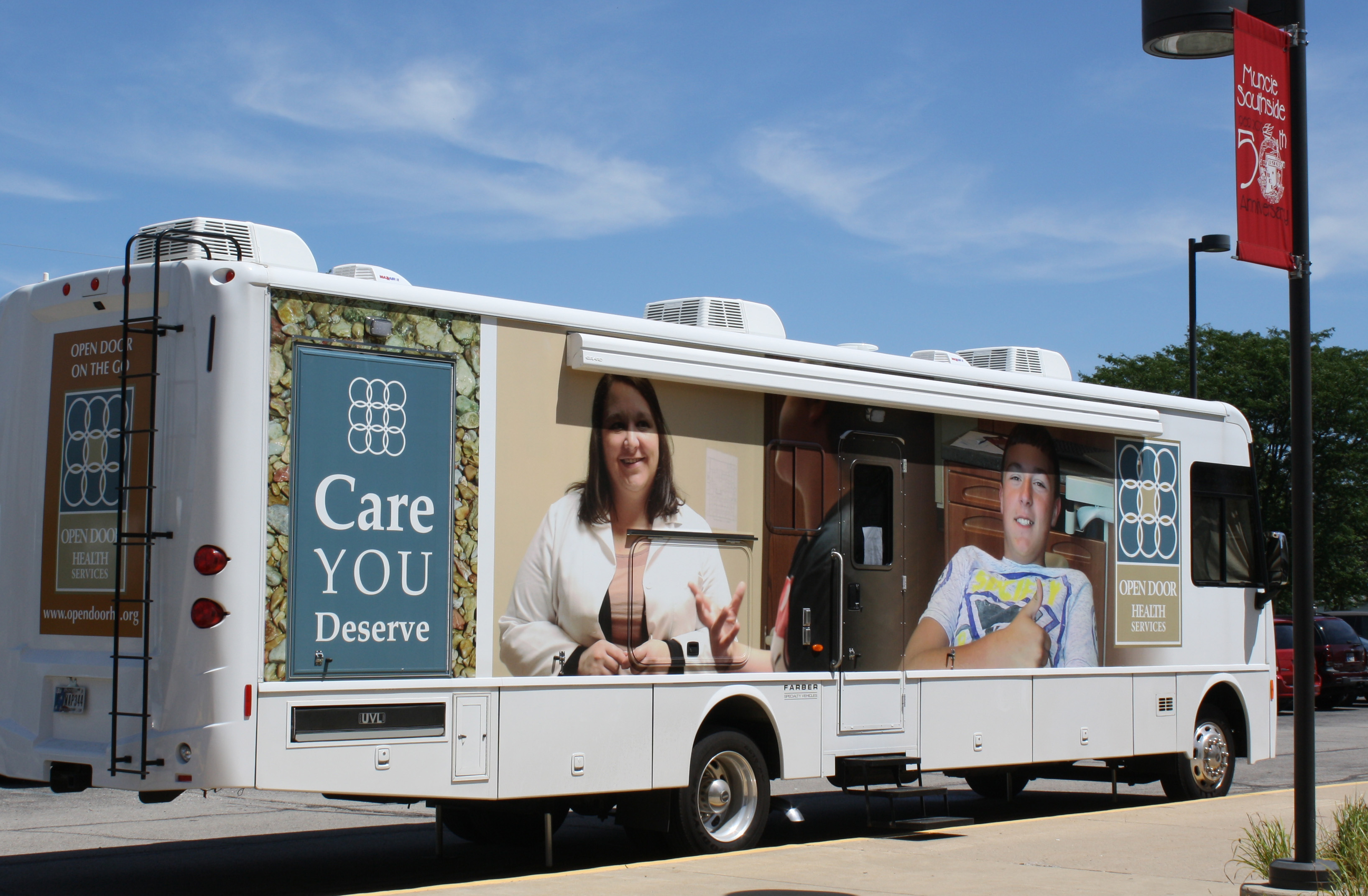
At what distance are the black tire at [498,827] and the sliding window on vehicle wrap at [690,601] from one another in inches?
72.6

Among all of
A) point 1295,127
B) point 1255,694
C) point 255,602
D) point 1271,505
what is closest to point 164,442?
point 255,602

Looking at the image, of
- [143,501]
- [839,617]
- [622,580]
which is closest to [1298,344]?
[839,617]

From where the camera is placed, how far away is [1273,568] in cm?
1322

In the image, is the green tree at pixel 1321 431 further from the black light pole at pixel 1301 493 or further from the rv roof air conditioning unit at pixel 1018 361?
the black light pole at pixel 1301 493

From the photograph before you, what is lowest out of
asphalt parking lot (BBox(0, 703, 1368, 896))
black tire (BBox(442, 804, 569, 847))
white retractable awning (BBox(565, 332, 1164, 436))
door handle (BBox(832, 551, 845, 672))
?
asphalt parking lot (BBox(0, 703, 1368, 896))

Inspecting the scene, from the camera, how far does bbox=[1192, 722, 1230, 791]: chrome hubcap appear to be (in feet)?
41.9

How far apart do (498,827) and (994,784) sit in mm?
5249

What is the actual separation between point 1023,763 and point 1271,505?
1310 inches

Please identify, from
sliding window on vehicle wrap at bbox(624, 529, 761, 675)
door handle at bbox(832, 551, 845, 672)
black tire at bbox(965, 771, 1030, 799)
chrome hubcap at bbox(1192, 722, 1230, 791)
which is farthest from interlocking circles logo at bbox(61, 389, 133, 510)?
chrome hubcap at bbox(1192, 722, 1230, 791)

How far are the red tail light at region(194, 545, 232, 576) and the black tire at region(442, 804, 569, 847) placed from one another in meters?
3.46

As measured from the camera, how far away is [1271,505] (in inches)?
1635

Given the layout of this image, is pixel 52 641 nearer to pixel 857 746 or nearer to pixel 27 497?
pixel 27 497

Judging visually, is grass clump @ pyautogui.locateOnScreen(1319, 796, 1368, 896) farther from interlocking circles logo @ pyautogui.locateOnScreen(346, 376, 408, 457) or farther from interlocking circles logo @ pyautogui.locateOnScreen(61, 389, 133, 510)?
interlocking circles logo @ pyautogui.locateOnScreen(61, 389, 133, 510)

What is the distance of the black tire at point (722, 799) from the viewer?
30.7 feet
